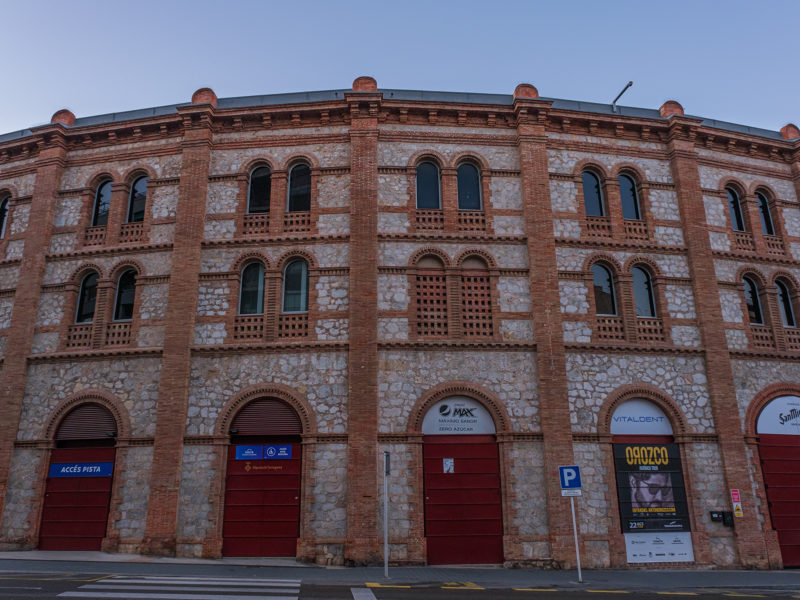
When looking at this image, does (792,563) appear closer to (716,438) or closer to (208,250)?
(716,438)

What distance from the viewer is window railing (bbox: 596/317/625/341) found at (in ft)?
59.2

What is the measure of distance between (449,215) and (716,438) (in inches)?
406

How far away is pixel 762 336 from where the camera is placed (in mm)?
18984

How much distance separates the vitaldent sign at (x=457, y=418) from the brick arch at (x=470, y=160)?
7.56 meters

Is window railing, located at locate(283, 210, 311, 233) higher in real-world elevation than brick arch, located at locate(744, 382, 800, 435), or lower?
higher

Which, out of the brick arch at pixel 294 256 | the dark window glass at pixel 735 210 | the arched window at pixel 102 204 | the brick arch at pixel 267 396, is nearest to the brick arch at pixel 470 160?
the brick arch at pixel 294 256

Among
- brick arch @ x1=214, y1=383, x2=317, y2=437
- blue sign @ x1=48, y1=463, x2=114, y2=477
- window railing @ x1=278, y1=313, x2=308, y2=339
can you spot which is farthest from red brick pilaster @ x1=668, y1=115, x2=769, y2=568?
blue sign @ x1=48, y1=463, x2=114, y2=477

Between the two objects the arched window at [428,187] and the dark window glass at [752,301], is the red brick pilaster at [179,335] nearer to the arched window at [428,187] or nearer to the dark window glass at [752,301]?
the arched window at [428,187]

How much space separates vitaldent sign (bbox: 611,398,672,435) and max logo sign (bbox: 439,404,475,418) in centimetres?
422

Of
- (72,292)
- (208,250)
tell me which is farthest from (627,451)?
(72,292)

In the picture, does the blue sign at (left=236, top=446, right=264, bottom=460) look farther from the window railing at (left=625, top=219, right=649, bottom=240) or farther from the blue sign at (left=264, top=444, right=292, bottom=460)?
the window railing at (left=625, top=219, right=649, bottom=240)

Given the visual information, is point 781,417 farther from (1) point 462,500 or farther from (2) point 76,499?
(2) point 76,499

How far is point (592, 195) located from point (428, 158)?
223 inches

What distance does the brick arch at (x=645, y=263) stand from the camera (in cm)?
1883
